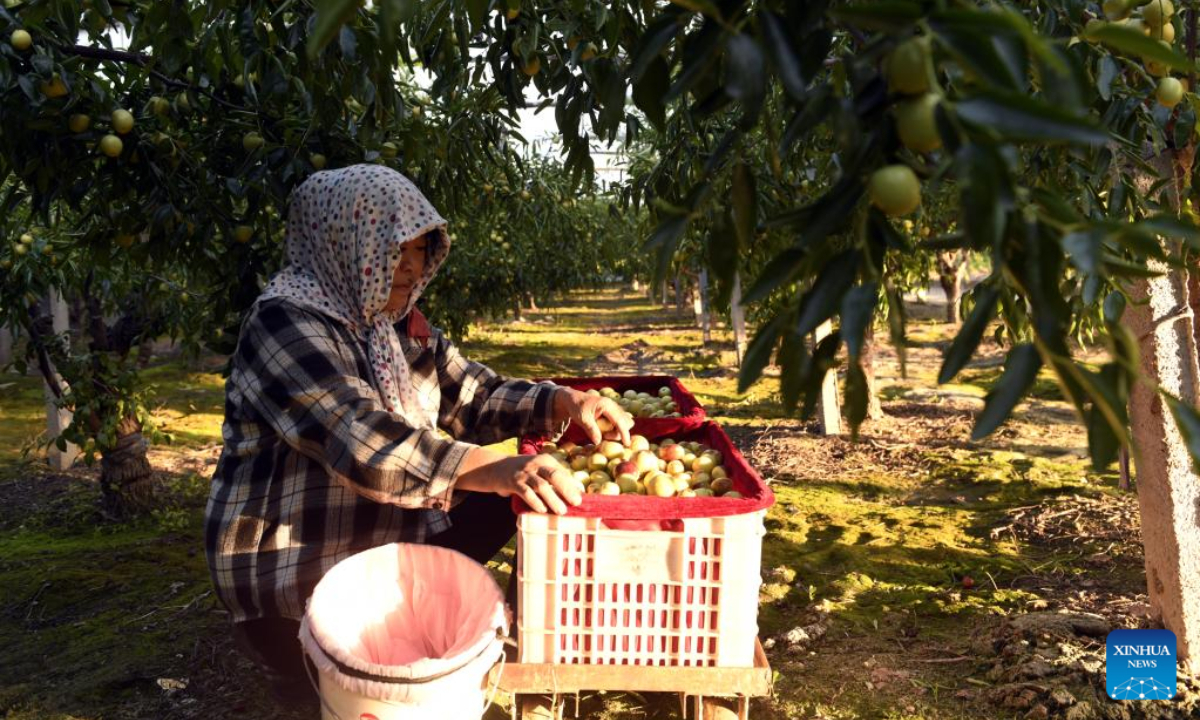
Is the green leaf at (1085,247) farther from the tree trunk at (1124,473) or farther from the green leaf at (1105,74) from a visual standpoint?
the tree trunk at (1124,473)

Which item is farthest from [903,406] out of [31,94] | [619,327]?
[619,327]

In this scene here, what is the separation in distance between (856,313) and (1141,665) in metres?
2.36

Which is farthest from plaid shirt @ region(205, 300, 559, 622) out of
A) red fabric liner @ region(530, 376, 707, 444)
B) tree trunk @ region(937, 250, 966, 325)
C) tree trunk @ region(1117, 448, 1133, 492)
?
tree trunk @ region(937, 250, 966, 325)

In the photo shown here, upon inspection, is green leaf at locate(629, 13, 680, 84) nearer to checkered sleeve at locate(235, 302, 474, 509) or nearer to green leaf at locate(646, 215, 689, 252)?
green leaf at locate(646, 215, 689, 252)

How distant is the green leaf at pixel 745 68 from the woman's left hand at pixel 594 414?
72.6 inches

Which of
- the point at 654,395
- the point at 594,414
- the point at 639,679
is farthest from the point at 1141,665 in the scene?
the point at 654,395

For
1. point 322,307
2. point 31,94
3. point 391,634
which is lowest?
point 391,634

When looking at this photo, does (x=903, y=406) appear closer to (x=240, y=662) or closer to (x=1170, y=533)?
(x=1170, y=533)

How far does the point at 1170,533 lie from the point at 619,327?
1909 cm

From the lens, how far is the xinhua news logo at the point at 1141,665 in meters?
2.40

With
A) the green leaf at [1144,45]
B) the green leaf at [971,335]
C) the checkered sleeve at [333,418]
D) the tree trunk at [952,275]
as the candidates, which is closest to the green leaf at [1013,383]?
the green leaf at [971,335]

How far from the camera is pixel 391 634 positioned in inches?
81.9

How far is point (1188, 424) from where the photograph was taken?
0.76m

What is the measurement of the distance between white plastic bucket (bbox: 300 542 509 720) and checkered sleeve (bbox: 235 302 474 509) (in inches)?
7.9
